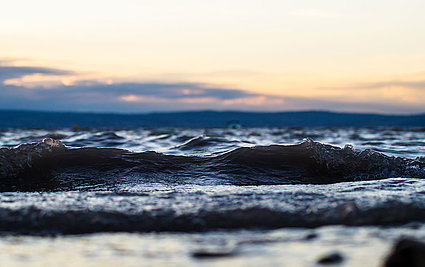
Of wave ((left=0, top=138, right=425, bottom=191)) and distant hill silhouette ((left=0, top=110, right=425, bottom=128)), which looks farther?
distant hill silhouette ((left=0, top=110, right=425, bottom=128))

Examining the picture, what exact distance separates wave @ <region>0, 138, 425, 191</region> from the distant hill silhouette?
521 ft

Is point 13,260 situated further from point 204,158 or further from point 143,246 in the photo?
point 204,158

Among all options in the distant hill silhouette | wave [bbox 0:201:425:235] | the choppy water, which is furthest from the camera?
the distant hill silhouette

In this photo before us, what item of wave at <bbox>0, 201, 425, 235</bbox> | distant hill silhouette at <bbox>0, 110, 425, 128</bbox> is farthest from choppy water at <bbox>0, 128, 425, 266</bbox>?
distant hill silhouette at <bbox>0, 110, 425, 128</bbox>

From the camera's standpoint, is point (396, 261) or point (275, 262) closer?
point (396, 261)

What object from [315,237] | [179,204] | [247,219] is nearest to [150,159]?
[179,204]

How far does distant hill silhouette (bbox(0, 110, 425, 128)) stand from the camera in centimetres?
16900

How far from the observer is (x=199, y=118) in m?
184

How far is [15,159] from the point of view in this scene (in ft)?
19.3

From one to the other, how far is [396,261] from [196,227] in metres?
1.34

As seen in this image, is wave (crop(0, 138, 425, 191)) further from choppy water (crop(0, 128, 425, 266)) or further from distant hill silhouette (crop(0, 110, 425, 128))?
distant hill silhouette (crop(0, 110, 425, 128))

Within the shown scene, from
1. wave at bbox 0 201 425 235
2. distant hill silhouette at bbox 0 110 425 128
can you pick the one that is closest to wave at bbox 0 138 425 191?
wave at bbox 0 201 425 235

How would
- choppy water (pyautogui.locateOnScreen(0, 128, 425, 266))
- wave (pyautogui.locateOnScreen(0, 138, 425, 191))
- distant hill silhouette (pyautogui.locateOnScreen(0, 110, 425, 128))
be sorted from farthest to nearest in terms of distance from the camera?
distant hill silhouette (pyautogui.locateOnScreen(0, 110, 425, 128)) → wave (pyautogui.locateOnScreen(0, 138, 425, 191)) → choppy water (pyautogui.locateOnScreen(0, 128, 425, 266))

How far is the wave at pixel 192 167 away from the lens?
5.31 m
